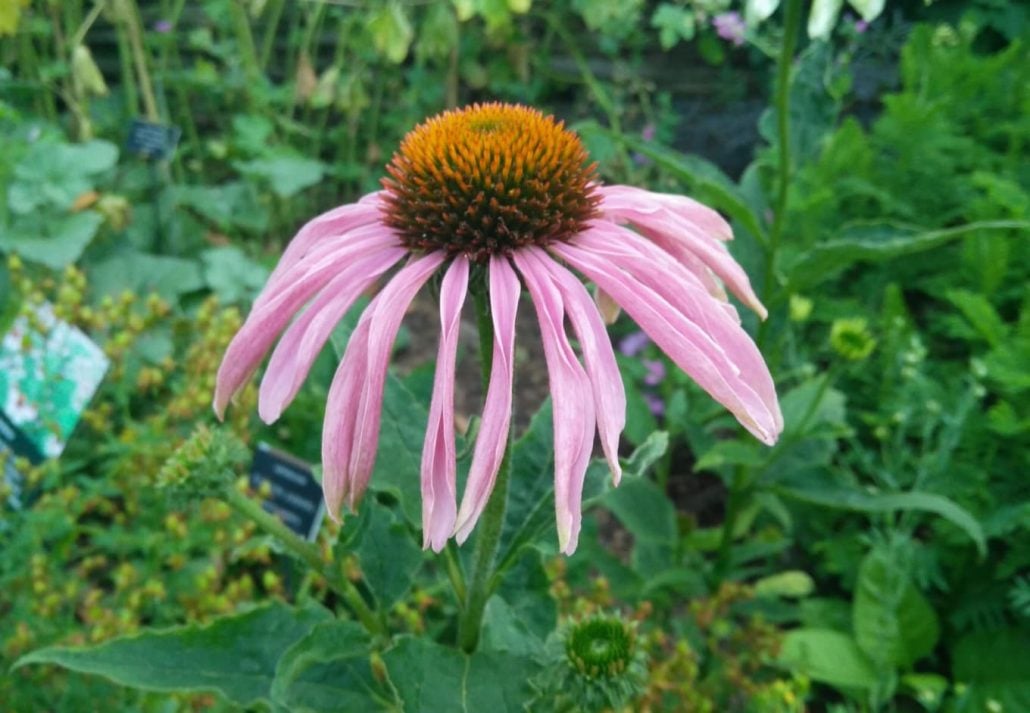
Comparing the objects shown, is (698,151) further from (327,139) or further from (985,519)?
(985,519)

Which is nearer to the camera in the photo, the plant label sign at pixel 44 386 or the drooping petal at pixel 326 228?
the drooping petal at pixel 326 228

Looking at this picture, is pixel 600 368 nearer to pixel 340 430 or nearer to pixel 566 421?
pixel 566 421

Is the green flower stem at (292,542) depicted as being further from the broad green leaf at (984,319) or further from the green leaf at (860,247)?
the broad green leaf at (984,319)

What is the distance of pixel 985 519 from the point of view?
1.21 m

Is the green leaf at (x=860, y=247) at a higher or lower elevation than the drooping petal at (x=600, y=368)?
lower

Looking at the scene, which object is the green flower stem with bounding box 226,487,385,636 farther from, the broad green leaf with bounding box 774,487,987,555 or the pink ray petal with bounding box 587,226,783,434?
the broad green leaf with bounding box 774,487,987,555

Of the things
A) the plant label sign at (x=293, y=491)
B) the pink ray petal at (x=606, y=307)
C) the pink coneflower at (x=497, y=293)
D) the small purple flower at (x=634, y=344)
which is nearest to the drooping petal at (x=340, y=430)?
the pink coneflower at (x=497, y=293)

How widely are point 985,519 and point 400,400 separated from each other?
34.8 inches

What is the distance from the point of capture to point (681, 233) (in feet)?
2.04

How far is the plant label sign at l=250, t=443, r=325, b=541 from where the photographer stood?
1.00m

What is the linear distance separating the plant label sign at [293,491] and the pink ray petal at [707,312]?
557 mm

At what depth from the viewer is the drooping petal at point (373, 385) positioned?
20.0 inches

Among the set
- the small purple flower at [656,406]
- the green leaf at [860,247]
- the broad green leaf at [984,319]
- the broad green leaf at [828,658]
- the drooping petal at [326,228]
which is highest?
the drooping petal at [326,228]

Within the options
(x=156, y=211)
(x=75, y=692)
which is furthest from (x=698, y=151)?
Answer: (x=75, y=692)
